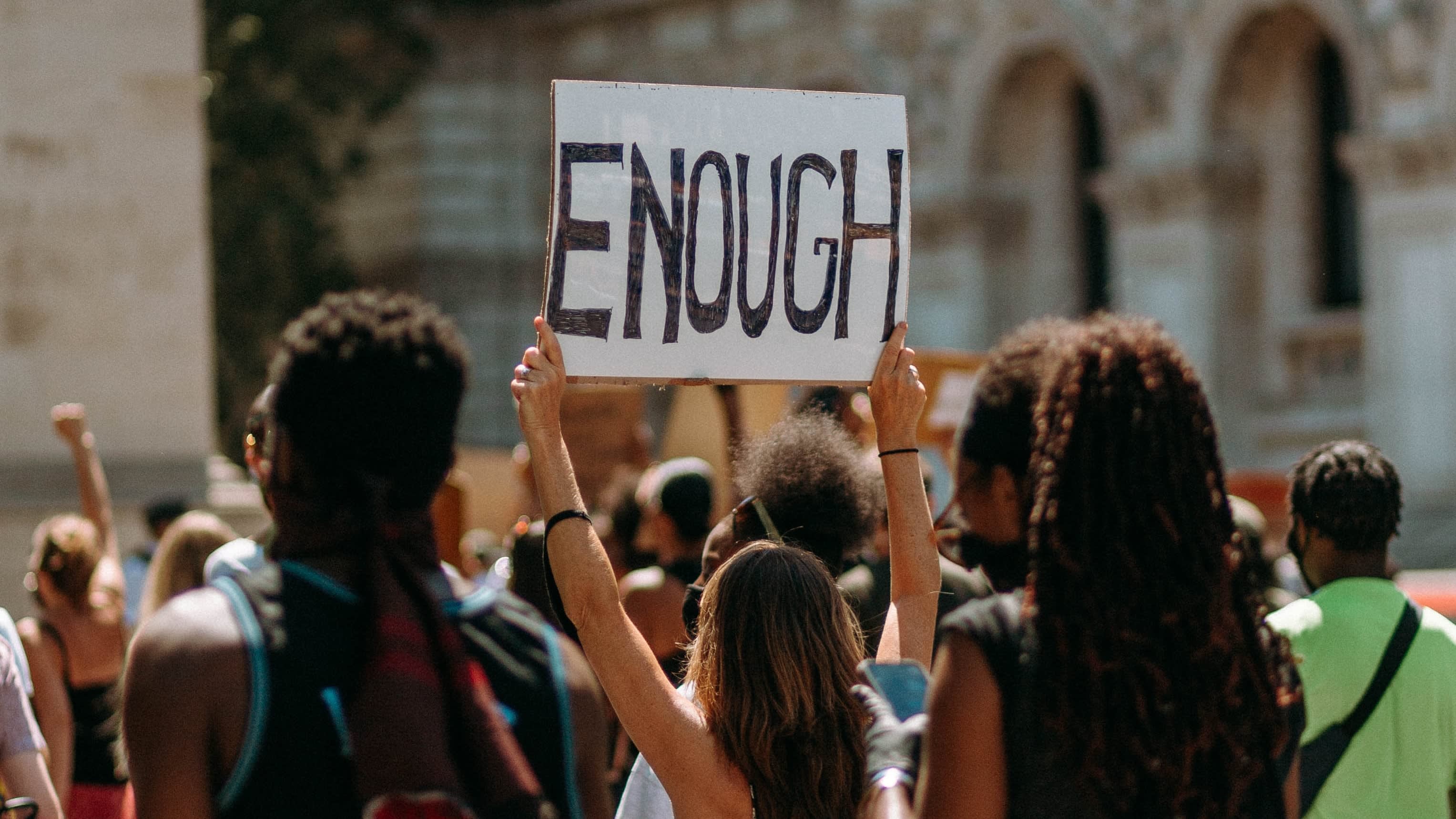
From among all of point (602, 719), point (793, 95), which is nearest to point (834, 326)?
point (793, 95)

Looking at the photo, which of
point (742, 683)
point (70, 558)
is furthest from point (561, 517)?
point (70, 558)

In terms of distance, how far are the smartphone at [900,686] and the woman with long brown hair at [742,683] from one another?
349 mm

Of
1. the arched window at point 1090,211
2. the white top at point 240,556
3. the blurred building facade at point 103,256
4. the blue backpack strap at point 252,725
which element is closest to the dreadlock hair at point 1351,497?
the white top at point 240,556

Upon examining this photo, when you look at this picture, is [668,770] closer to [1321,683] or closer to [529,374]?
[529,374]

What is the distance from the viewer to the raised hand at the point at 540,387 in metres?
3.23

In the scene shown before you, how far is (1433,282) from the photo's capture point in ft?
49.3

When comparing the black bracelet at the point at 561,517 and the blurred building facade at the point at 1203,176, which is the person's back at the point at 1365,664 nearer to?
the black bracelet at the point at 561,517

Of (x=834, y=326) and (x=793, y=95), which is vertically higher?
(x=793, y=95)

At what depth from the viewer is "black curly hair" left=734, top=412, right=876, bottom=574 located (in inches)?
161

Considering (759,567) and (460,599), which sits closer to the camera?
(460,599)

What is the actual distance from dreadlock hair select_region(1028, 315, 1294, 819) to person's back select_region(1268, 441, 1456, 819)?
98cm

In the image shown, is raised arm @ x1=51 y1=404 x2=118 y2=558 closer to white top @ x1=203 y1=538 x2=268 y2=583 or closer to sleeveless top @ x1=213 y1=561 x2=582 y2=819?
white top @ x1=203 y1=538 x2=268 y2=583

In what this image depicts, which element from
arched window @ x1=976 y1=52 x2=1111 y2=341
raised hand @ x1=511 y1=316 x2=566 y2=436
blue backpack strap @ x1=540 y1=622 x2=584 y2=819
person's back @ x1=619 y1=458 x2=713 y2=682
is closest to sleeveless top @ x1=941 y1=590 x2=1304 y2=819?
blue backpack strap @ x1=540 y1=622 x2=584 y2=819

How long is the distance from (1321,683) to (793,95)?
4.95ft
